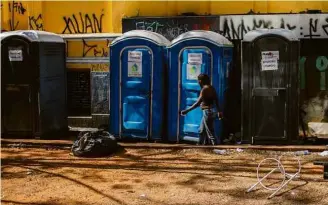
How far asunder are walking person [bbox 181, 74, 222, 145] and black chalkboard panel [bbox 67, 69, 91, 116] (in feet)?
10.6

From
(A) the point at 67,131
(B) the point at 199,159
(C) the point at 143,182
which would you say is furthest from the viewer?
(A) the point at 67,131

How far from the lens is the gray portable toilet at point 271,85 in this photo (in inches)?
344

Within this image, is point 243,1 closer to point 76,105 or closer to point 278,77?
point 278,77

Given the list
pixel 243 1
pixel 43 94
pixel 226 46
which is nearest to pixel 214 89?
pixel 226 46

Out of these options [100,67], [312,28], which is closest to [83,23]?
[100,67]

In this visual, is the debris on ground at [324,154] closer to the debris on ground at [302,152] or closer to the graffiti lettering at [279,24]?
the debris on ground at [302,152]

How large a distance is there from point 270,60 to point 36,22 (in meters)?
5.47

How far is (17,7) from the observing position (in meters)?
11.5

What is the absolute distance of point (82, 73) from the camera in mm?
11328

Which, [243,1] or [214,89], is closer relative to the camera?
[214,89]

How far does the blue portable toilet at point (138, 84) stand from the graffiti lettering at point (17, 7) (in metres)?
3.09

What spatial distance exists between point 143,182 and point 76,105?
5062mm

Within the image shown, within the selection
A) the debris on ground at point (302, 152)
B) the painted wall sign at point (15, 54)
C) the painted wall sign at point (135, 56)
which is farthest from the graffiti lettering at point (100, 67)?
the debris on ground at point (302, 152)

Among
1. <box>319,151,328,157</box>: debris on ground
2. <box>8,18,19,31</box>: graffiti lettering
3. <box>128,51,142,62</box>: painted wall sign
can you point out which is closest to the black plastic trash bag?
<box>128,51,142,62</box>: painted wall sign
